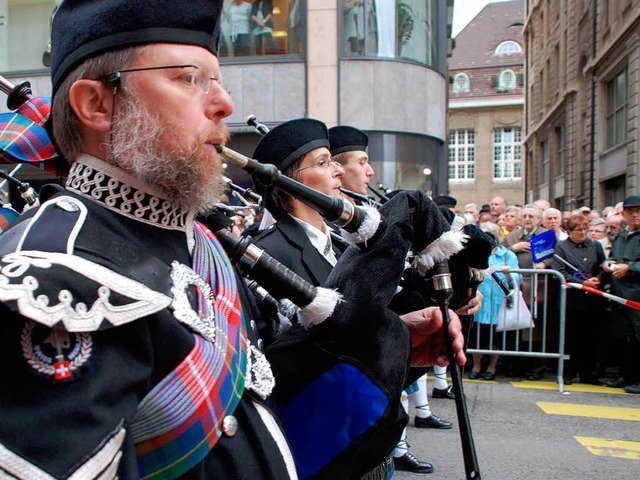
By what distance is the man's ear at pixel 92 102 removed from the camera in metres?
1.40

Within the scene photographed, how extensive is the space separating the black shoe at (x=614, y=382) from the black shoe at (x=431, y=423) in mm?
2827

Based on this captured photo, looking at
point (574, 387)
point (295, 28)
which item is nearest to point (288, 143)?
point (574, 387)

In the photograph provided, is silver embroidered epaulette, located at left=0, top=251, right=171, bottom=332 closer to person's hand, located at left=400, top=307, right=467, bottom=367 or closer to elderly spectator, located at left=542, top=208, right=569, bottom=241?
person's hand, located at left=400, top=307, right=467, bottom=367

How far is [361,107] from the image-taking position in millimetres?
12961

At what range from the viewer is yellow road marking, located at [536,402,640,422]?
631 cm

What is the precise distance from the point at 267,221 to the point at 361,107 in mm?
9860

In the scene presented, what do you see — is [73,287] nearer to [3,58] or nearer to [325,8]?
[325,8]

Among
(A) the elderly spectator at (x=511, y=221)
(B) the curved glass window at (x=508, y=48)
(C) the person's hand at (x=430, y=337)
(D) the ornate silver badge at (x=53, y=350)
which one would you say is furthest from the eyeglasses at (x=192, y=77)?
(B) the curved glass window at (x=508, y=48)

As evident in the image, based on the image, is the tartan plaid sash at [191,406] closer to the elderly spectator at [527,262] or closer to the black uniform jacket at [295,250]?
the black uniform jacket at [295,250]

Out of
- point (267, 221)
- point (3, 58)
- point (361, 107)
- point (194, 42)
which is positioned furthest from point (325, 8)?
point (194, 42)

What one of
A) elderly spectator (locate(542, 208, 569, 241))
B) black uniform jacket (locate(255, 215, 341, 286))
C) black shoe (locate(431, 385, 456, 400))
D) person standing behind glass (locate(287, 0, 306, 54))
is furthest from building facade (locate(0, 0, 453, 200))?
black uniform jacket (locate(255, 215, 341, 286))

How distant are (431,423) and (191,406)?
4.93 meters

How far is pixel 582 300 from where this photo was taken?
753 cm

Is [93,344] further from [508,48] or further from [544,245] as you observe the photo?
[508,48]
